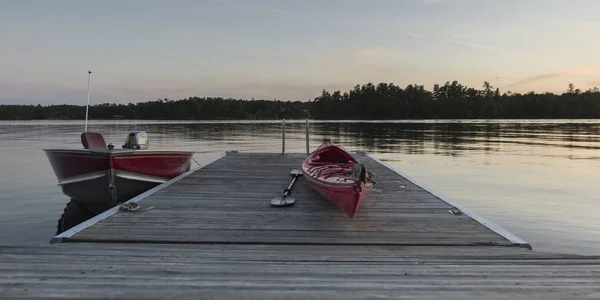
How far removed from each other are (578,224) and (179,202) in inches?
352

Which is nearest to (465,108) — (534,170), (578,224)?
(534,170)

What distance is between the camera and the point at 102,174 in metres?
10.7

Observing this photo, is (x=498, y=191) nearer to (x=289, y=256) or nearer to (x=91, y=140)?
(x=289, y=256)

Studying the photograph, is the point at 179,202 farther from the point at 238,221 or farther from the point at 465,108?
the point at 465,108

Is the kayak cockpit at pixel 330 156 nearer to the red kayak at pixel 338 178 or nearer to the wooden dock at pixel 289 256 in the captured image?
the red kayak at pixel 338 178

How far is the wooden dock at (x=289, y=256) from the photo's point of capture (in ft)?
11.6

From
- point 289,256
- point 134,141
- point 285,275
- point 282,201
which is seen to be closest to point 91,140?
point 134,141

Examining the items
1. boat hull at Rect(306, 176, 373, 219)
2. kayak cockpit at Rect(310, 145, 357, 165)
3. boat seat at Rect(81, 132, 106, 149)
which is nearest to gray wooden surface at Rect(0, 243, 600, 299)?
boat hull at Rect(306, 176, 373, 219)

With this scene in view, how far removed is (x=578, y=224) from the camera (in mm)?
10805

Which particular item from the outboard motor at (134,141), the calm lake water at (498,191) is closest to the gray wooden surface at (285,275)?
the calm lake water at (498,191)

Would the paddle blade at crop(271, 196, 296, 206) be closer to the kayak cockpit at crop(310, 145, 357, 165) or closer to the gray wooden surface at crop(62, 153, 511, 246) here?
the gray wooden surface at crop(62, 153, 511, 246)

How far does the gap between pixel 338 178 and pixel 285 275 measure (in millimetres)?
4775

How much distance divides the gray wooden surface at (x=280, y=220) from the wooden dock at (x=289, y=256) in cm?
2

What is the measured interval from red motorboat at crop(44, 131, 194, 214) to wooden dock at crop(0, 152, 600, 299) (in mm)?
1558
